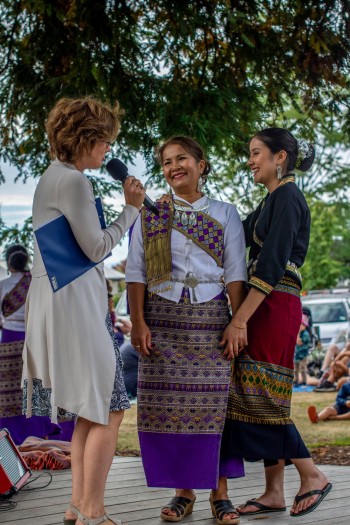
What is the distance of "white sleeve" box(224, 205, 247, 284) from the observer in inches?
152

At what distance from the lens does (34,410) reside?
11.0 feet

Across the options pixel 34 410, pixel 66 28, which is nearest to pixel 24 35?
pixel 66 28

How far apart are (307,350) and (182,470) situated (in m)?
10.5

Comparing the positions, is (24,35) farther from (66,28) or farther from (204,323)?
(204,323)

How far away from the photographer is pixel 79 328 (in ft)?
10.5

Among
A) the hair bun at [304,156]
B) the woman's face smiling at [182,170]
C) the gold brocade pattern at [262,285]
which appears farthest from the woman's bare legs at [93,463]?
the hair bun at [304,156]

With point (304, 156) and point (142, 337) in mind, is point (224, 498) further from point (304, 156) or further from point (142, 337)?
point (304, 156)

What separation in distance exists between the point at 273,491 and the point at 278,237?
1156mm

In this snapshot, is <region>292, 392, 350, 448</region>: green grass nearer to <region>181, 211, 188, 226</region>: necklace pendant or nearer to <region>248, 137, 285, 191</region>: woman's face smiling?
<region>248, 137, 285, 191</region>: woman's face smiling

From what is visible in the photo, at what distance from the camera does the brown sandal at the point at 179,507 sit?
3.81 meters

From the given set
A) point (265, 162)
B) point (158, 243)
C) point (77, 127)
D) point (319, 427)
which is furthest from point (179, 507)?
point (319, 427)

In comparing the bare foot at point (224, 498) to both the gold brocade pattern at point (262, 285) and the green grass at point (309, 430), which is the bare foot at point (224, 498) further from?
the green grass at point (309, 430)

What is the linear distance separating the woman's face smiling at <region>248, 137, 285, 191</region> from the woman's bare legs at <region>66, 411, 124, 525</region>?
1.34 meters

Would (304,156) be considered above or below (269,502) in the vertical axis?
above
